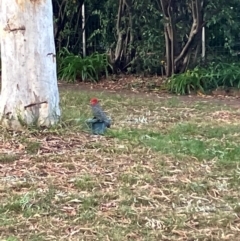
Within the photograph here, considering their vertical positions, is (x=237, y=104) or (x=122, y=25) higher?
(x=122, y=25)

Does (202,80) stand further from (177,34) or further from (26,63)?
(26,63)

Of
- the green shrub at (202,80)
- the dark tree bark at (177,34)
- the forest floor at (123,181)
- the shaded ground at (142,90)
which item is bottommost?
the shaded ground at (142,90)

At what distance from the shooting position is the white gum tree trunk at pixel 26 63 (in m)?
6.59

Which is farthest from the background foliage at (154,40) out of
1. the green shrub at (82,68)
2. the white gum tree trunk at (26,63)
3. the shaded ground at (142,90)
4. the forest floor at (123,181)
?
the white gum tree trunk at (26,63)

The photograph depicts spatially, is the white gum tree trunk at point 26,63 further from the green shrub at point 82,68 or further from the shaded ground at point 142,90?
the green shrub at point 82,68

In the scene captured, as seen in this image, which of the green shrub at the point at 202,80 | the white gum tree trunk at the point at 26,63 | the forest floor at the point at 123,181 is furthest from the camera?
the green shrub at the point at 202,80

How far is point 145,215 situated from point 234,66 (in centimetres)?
814

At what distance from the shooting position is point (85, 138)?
655 cm

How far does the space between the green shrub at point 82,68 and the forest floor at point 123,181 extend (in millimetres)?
4584

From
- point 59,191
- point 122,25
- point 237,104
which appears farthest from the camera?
point 122,25

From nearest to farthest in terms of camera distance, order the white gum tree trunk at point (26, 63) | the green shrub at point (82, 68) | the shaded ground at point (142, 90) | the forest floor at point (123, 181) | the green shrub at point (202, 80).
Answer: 1. the forest floor at point (123, 181)
2. the white gum tree trunk at point (26, 63)
3. the shaded ground at point (142, 90)
4. the green shrub at point (202, 80)
5. the green shrub at point (82, 68)

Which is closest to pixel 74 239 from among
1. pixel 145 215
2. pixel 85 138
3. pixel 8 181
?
pixel 145 215

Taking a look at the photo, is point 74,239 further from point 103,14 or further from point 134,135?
point 103,14

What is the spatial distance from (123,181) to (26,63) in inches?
76.9
